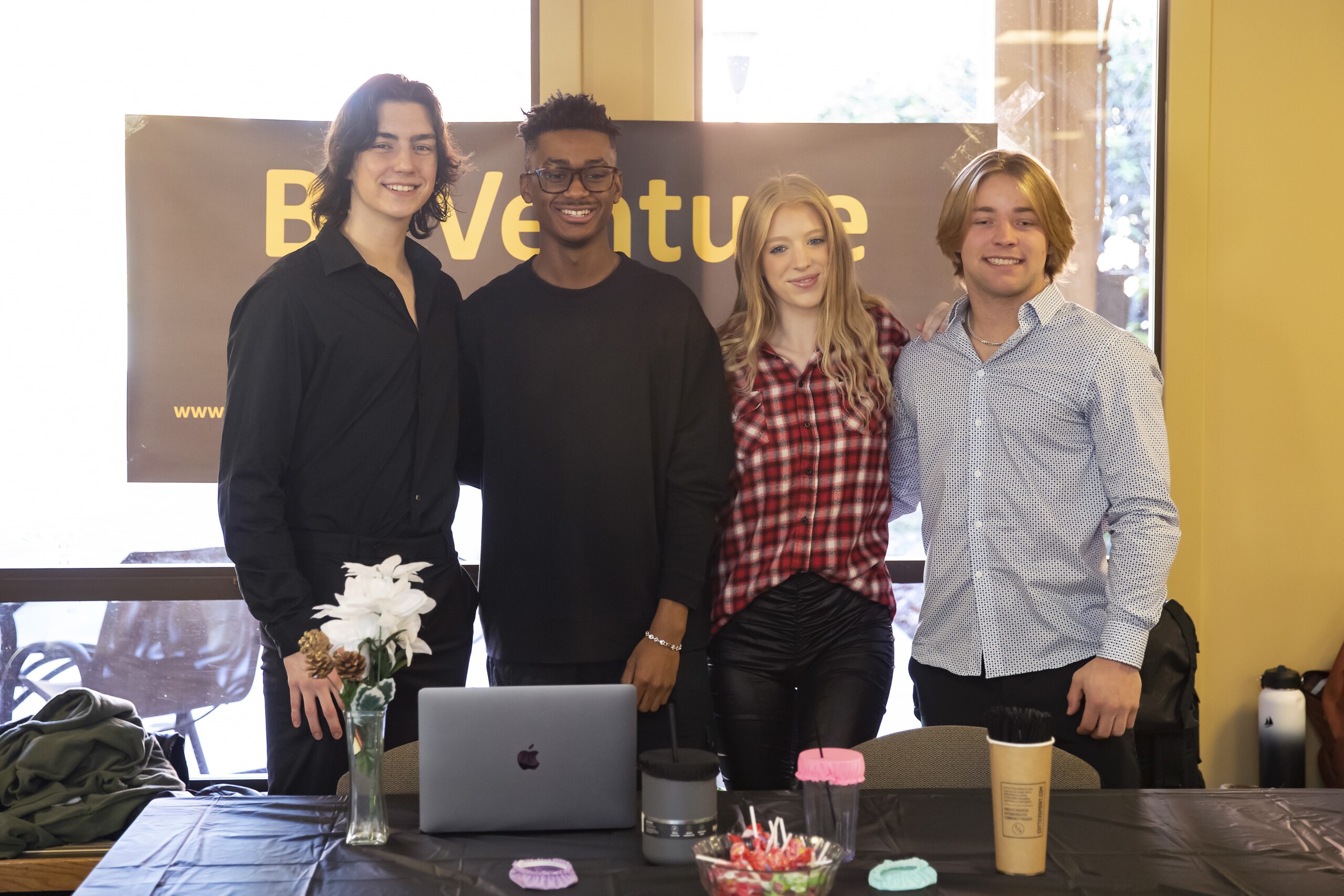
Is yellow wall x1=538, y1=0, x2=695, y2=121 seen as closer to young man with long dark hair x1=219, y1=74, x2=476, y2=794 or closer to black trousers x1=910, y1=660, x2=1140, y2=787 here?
young man with long dark hair x1=219, y1=74, x2=476, y2=794

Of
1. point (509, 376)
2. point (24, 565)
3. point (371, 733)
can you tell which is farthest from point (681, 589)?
point (24, 565)

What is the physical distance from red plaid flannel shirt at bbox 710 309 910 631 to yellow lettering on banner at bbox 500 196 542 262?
1.05 m

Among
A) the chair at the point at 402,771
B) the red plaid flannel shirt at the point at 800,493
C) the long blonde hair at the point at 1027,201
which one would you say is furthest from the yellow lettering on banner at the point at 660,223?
the chair at the point at 402,771

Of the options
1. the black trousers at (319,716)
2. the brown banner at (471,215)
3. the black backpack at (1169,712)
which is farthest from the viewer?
the brown banner at (471,215)

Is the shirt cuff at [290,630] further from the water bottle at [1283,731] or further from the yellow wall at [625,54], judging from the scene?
the water bottle at [1283,731]

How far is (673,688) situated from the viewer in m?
2.21

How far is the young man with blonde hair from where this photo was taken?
6.62 ft

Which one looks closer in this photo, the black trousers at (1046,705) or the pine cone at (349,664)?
the pine cone at (349,664)

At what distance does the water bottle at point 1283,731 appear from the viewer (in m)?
2.99

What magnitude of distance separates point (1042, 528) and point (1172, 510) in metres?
0.24

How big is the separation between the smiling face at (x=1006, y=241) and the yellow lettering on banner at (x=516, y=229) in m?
1.37

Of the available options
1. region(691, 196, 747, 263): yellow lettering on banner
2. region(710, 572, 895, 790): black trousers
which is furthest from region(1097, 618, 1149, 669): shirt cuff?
region(691, 196, 747, 263): yellow lettering on banner

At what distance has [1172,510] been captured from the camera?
6.61 feet

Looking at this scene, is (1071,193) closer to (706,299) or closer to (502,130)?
(706,299)
